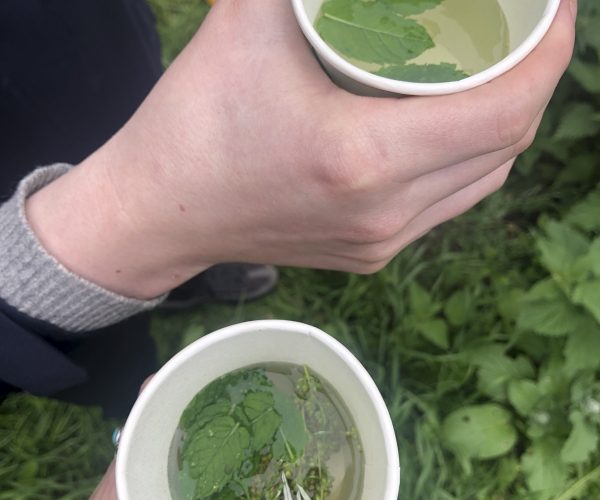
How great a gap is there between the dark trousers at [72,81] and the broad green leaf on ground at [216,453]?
0.39 meters

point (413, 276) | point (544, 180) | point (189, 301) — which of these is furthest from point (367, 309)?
point (544, 180)

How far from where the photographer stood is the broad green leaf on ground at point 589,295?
115cm

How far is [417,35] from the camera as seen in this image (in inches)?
24.9

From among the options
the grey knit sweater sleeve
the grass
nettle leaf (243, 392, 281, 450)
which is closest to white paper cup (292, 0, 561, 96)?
nettle leaf (243, 392, 281, 450)

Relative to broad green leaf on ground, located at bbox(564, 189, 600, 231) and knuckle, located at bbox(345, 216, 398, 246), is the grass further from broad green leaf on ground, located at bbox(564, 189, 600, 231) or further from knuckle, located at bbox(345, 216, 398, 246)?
knuckle, located at bbox(345, 216, 398, 246)

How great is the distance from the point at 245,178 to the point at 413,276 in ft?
2.75

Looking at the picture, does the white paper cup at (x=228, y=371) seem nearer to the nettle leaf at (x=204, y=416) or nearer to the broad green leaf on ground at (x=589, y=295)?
the nettle leaf at (x=204, y=416)

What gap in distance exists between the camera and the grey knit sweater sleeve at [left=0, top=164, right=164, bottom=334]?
33.6 inches

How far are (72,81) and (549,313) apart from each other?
3.21 ft

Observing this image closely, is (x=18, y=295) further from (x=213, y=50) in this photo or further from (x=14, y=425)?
(x=14, y=425)

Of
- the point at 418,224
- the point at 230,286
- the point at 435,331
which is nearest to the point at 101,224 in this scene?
the point at 418,224

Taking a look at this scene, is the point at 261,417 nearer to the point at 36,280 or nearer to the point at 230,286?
the point at 36,280

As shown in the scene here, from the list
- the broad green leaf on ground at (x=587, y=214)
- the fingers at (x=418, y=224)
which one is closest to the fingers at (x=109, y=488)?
the fingers at (x=418, y=224)

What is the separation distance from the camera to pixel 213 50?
0.73 m
